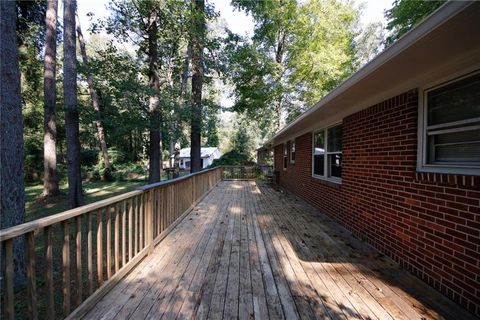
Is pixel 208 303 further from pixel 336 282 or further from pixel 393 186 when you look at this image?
pixel 393 186

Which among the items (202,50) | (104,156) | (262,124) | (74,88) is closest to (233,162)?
A: (262,124)

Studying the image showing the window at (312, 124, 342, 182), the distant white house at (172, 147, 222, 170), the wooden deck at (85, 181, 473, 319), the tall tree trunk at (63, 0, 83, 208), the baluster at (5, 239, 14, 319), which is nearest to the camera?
the baluster at (5, 239, 14, 319)

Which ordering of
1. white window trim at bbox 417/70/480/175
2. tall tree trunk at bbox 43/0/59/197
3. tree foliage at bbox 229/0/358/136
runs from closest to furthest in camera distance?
white window trim at bbox 417/70/480/175 → tall tree trunk at bbox 43/0/59/197 → tree foliage at bbox 229/0/358/136

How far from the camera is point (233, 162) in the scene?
18703mm

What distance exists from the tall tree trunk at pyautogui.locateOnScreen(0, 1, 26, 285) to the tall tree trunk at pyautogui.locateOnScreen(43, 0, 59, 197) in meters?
6.29

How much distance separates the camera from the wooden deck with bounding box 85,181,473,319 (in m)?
2.00

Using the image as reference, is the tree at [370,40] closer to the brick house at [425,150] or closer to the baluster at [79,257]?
the brick house at [425,150]

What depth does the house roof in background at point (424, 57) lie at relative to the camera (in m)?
1.52

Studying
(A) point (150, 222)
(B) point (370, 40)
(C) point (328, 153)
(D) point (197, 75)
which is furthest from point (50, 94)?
(B) point (370, 40)

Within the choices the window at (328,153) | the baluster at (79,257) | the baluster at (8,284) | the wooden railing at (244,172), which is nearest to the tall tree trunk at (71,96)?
the baluster at (79,257)

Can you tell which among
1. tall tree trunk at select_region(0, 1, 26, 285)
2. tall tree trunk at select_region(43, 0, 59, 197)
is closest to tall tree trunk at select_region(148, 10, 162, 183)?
tall tree trunk at select_region(43, 0, 59, 197)

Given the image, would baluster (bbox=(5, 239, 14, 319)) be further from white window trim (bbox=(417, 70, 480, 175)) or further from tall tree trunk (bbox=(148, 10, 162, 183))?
tall tree trunk (bbox=(148, 10, 162, 183))

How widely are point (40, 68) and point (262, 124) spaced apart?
14120 millimetres

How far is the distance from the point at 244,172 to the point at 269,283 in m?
12.0
